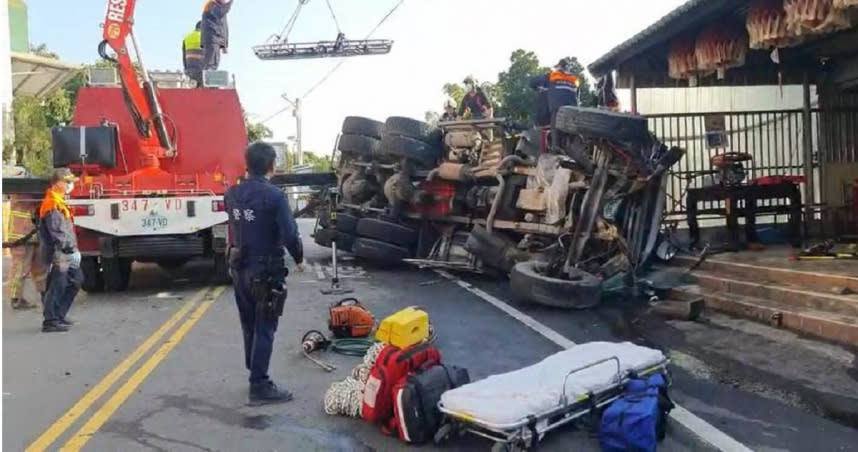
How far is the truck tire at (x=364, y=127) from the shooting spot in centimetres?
1459

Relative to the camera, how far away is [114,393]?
5.85 m

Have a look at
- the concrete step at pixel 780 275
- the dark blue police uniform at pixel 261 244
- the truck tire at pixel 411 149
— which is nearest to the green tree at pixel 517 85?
the truck tire at pixel 411 149

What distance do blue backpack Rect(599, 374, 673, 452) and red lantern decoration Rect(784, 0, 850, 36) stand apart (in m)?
4.59

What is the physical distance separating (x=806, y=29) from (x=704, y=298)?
2922 millimetres

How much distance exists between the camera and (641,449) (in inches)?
168

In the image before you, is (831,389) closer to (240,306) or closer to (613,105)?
(240,306)

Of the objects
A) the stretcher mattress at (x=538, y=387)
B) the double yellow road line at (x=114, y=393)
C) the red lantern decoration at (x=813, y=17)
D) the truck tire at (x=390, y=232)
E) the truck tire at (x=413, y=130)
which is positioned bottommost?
the double yellow road line at (x=114, y=393)

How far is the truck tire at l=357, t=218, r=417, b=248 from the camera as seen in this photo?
13031 millimetres

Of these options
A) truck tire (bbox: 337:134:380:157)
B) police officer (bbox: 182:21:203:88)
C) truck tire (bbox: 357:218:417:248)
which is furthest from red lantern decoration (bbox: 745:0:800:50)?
police officer (bbox: 182:21:203:88)

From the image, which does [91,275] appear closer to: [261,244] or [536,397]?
[261,244]

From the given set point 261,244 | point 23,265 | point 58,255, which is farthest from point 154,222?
point 261,244

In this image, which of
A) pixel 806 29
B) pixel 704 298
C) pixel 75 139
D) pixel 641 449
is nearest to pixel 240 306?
pixel 641 449

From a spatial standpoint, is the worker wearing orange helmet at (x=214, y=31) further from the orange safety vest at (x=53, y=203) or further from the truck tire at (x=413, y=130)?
the orange safety vest at (x=53, y=203)

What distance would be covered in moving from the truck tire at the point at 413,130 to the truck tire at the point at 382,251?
5.87ft
